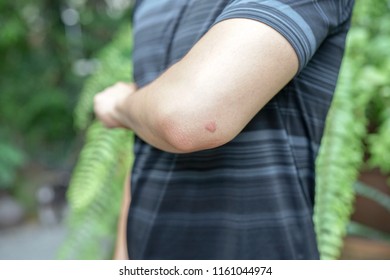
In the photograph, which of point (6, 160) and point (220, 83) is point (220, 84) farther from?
point (6, 160)

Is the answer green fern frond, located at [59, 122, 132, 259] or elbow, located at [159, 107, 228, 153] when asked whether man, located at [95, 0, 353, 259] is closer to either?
elbow, located at [159, 107, 228, 153]

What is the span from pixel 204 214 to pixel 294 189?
13 centimetres

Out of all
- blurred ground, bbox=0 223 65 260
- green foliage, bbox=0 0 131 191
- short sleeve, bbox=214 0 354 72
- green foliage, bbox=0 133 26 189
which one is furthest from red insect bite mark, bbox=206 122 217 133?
green foliage, bbox=0 0 131 191

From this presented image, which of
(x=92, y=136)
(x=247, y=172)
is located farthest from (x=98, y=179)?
(x=247, y=172)

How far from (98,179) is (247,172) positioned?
89cm

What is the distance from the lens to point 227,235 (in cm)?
62

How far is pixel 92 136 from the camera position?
1.48 m

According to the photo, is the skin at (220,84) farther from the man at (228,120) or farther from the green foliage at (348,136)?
the green foliage at (348,136)

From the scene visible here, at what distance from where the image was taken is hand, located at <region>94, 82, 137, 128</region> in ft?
2.36

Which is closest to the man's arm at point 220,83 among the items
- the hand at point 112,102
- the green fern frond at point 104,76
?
the hand at point 112,102

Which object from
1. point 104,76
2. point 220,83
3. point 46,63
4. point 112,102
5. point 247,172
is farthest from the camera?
point 46,63
